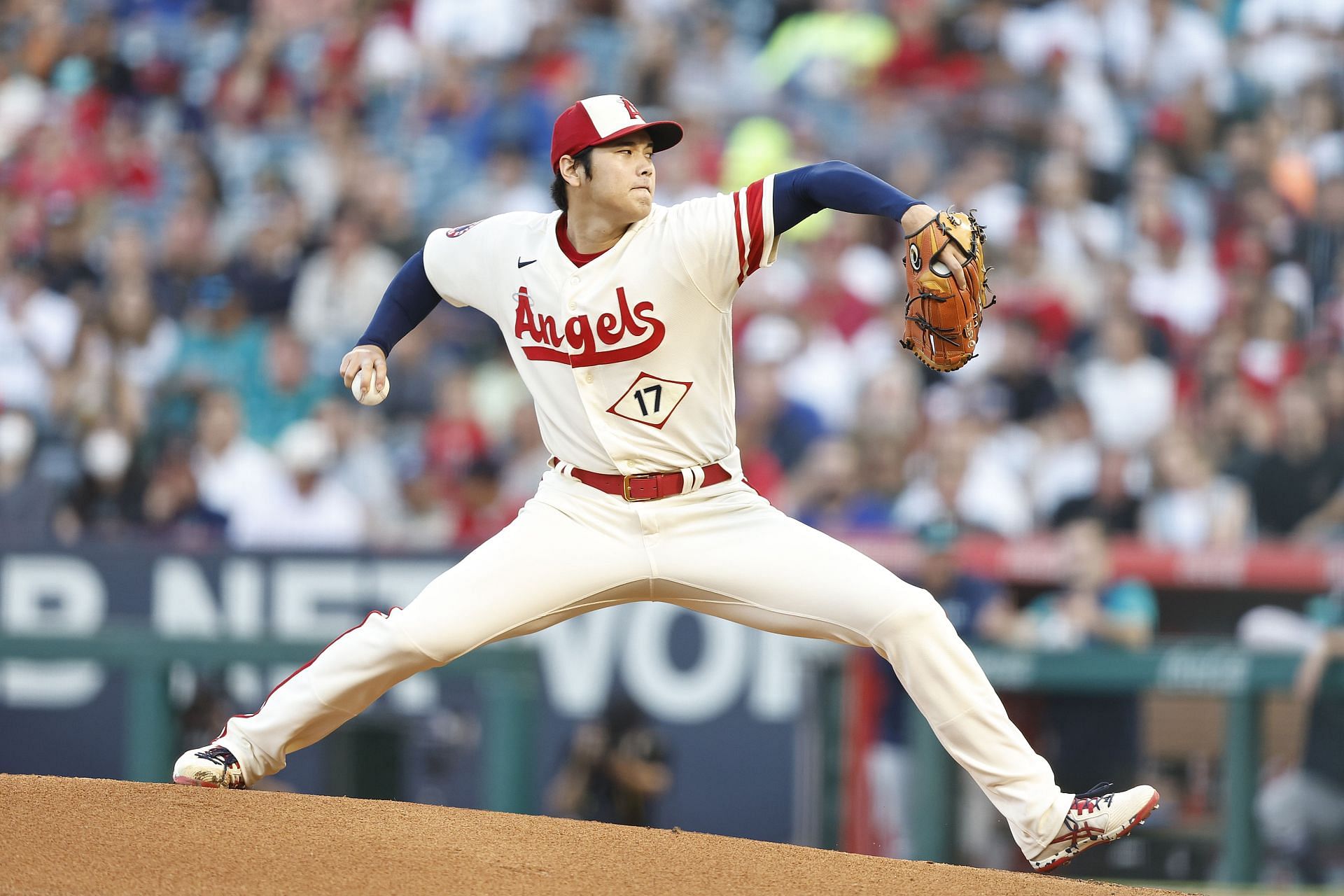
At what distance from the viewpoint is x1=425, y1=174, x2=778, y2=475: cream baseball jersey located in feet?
13.3

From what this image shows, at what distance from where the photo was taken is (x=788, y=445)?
8.45 m

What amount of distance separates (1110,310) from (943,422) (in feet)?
4.35

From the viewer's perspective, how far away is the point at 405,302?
4543 millimetres

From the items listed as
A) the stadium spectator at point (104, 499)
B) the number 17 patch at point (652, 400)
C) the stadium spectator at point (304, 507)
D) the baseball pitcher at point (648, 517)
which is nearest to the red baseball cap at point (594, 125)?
the baseball pitcher at point (648, 517)

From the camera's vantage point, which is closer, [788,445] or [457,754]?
[457,754]

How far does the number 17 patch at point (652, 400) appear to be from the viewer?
13.6 feet

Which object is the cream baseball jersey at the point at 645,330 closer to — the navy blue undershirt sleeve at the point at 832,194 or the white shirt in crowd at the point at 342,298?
the navy blue undershirt sleeve at the point at 832,194

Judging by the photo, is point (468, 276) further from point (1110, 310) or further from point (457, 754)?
point (1110, 310)

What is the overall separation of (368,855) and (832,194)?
1862 mm

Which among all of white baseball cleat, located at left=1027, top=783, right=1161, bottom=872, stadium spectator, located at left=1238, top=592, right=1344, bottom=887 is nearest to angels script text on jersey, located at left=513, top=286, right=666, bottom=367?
white baseball cleat, located at left=1027, top=783, right=1161, bottom=872

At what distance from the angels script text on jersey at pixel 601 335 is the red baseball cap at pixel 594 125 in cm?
36

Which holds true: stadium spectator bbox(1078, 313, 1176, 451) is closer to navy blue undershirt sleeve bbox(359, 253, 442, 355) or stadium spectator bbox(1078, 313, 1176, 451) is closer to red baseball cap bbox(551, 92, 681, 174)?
navy blue undershirt sleeve bbox(359, 253, 442, 355)

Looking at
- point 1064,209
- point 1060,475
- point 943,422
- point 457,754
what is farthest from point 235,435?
point 1064,209

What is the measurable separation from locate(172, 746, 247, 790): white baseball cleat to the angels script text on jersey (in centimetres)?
129
